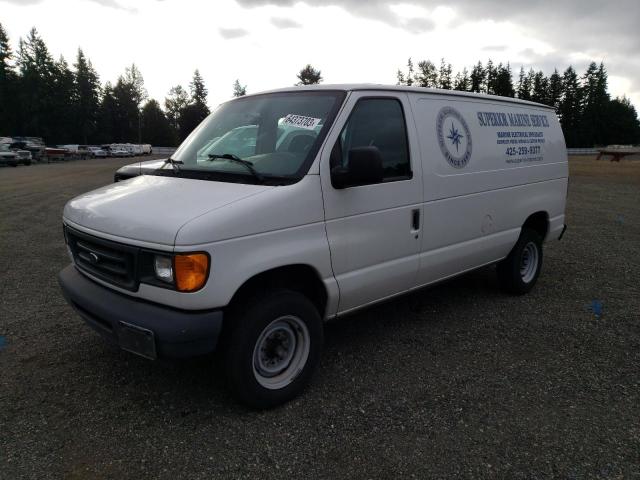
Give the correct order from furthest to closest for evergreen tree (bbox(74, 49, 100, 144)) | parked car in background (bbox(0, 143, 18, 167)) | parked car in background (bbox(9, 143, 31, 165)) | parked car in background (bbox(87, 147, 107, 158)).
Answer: evergreen tree (bbox(74, 49, 100, 144)) < parked car in background (bbox(87, 147, 107, 158)) < parked car in background (bbox(9, 143, 31, 165)) < parked car in background (bbox(0, 143, 18, 167))

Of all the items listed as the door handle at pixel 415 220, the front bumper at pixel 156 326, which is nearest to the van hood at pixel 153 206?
the front bumper at pixel 156 326

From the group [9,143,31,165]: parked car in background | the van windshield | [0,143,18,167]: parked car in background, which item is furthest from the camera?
[9,143,31,165]: parked car in background

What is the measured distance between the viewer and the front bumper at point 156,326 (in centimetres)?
269

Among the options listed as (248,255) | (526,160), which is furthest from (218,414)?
(526,160)

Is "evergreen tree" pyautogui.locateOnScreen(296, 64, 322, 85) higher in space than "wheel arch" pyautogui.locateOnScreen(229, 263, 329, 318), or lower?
higher

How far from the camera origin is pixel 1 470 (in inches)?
105

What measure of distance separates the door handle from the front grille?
2.13 meters

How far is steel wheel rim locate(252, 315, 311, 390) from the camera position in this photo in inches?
126

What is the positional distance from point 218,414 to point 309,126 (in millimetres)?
2097

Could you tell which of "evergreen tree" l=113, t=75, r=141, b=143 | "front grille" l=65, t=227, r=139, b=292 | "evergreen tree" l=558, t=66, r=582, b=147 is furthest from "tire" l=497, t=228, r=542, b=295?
"evergreen tree" l=558, t=66, r=582, b=147

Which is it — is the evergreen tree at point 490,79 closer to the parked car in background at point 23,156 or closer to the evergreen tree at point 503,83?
the evergreen tree at point 503,83

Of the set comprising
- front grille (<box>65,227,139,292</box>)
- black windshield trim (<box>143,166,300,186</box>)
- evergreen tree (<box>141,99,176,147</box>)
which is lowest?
front grille (<box>65,227,139,292</box>)

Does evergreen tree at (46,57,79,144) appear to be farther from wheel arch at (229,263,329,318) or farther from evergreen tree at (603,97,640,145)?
evergreen tree at (603,97,640,145)

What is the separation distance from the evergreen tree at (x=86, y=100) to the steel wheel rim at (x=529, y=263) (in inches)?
3390
